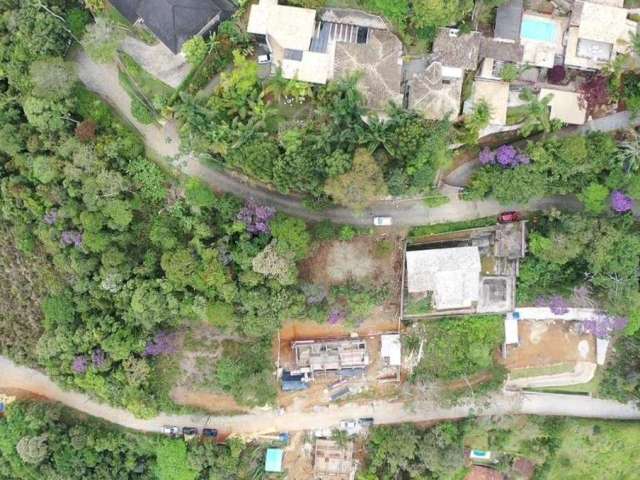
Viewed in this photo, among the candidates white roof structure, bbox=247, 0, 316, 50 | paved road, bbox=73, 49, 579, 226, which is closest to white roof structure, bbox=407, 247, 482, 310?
paved road, bbox=73, 49, 579, 226

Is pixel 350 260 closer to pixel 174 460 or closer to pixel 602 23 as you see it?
pixel 174 460

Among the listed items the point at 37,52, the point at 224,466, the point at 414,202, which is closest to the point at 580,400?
the point at 414,202

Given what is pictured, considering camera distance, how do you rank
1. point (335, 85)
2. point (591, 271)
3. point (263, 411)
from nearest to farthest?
1. point (335, 85)
2. point (591, 271)
3. point (263, 411)

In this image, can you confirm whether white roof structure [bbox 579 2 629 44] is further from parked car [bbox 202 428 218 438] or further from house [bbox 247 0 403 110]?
parked car [bbox 202 428 218 438]

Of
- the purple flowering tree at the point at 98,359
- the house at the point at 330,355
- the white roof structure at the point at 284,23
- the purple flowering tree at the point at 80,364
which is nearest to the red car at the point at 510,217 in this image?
the house at the point at 330,355

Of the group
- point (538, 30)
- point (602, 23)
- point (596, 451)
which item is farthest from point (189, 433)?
point (602, 23)

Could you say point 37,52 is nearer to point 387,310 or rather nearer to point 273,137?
point 273,137

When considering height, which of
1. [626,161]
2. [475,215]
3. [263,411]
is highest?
[626,161]
